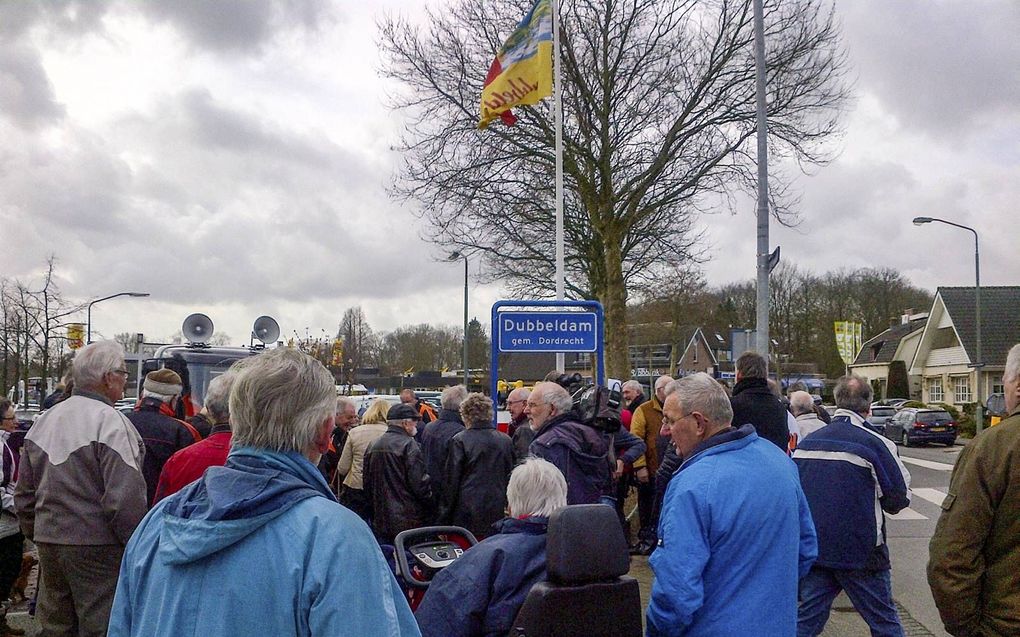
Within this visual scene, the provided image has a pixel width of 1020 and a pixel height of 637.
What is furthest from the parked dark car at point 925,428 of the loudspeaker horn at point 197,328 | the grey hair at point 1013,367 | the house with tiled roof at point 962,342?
the grey hair at point 1013,367

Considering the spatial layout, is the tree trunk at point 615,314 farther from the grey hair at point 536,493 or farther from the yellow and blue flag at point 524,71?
the grey hair at point 536,493

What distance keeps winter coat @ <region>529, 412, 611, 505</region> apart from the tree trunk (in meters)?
14.5

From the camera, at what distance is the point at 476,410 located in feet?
20.8

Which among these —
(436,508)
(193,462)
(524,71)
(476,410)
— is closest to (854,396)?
(476,410)

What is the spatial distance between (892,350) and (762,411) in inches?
2480

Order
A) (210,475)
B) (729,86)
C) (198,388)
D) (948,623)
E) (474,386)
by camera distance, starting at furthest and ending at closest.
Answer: (474,386) → (729,86) → (198,388) → (948,623) → (210,475)

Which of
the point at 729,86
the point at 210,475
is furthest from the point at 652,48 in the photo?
the point at 210,475

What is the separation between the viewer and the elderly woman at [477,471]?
629 cm

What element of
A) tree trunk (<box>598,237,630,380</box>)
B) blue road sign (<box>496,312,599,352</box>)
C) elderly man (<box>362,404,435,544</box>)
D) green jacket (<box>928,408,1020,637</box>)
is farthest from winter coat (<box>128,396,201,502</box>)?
tree trunk (<box>598,237,630,380</box>)

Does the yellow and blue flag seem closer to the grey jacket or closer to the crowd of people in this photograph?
the crowd of people

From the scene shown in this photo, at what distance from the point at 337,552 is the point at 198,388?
12.2 m

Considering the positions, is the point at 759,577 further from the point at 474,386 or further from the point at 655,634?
the point at 474,386

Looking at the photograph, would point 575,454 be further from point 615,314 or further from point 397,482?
point 615,314

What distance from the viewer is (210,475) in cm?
181
